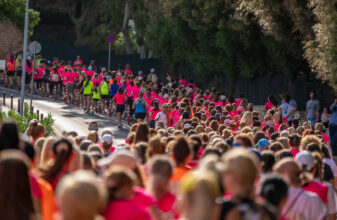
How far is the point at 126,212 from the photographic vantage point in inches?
245

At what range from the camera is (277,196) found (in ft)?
22.1

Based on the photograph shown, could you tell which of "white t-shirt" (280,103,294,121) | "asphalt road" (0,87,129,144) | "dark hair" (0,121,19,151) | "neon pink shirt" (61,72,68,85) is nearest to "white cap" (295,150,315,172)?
"dark hair" (0,121,19,151)

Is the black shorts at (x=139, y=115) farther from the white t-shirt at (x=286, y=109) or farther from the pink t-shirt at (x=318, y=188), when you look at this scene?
the pink t-shirt at (x=318, y=188)

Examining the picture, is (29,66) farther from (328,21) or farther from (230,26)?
Result: (328,21)

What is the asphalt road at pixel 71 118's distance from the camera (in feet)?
94.9

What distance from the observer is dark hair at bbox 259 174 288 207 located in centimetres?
673

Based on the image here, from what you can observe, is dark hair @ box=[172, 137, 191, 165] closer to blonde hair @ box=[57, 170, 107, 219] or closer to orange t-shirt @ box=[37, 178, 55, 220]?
orange t-shirt @ box=[37, 178, 55, 220]

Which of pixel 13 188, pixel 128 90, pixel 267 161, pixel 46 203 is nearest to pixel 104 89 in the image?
pixel 128 90

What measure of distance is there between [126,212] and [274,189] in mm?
1263

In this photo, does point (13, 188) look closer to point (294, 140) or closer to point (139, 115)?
point (294, 140)

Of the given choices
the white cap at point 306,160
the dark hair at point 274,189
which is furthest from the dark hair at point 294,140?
the dark hair at point 274,189

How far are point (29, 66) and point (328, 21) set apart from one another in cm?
1839

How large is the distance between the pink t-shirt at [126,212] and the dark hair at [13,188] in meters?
0.62

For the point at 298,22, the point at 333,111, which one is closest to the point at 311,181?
the point at 333,111
